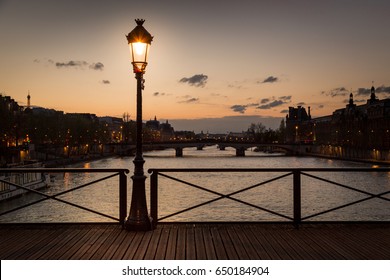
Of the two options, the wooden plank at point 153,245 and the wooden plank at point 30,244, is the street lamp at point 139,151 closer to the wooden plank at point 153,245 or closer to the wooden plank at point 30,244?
the wooden plank at point 153,245

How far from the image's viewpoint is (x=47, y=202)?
33.9 meters

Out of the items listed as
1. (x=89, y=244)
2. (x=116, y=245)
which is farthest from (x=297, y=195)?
(x=89, y=244)

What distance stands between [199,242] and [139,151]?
2.42m

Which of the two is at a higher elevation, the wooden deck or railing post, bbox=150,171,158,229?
railing post, bbox=150,171,158,229

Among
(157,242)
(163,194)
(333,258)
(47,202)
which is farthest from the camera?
(163,194)

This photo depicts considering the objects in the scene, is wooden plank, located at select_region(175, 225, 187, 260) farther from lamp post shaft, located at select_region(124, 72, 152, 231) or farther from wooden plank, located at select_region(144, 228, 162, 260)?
lamp post shaft, located at select_region(124, 72, 152, 231)

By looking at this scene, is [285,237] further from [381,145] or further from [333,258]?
[381,145]

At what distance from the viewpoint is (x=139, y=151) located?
8602 millimetres

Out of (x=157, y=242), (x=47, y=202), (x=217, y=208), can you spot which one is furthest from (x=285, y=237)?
(x=47, y=202)

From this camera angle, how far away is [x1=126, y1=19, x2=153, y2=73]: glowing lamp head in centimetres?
829

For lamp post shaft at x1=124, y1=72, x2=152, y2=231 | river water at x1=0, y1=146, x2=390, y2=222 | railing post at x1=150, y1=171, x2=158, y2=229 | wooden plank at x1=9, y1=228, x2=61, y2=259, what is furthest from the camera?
river water at x1=0, y1=146, x2=390, y2=222

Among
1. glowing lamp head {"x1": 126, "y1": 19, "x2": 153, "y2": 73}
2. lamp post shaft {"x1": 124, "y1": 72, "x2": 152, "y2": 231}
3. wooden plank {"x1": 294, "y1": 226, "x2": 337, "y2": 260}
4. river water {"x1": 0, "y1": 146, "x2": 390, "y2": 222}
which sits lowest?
river water {"x1": 0, "y1": 146, "x2": 390, "y2": 222}

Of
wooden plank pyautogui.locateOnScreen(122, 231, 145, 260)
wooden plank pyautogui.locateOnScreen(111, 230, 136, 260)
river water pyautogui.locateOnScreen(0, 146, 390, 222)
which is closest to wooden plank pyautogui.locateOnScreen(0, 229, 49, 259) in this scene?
wooden plank pyautogui.locateOnScreen(111, 230, 136, 260)
